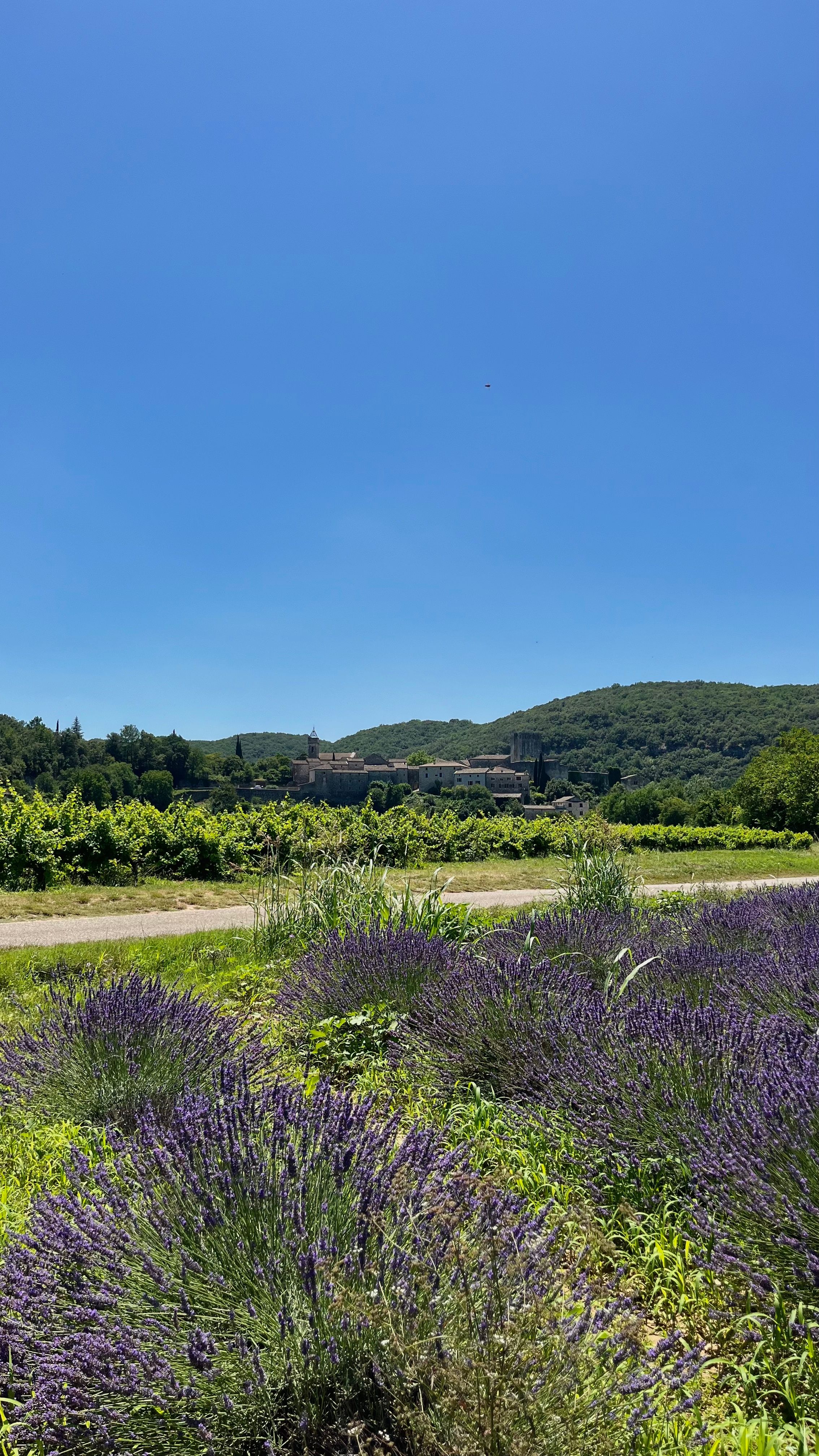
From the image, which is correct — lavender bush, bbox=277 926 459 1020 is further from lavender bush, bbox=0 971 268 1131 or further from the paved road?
the paved road

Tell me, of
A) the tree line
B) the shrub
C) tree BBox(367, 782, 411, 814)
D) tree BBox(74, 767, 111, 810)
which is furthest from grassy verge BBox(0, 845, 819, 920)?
tree BBox(367, 782, 411, 814)

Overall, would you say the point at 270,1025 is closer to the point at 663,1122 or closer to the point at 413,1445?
the point at 663,1122

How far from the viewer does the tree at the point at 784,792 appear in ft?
89.3

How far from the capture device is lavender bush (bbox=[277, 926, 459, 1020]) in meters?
4.32

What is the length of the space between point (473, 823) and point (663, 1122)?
15.3 metres

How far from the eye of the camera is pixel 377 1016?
13.6ft

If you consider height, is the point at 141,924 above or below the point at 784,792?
below

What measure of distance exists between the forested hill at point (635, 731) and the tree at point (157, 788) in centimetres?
4335

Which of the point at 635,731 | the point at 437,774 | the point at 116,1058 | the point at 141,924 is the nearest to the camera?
the point at 116,1058

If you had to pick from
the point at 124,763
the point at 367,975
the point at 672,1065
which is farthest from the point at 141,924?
the point at 124,763

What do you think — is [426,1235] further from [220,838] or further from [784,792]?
[784,792]

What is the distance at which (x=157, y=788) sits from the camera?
4500cm

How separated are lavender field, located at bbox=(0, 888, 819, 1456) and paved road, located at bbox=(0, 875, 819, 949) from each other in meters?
4.58

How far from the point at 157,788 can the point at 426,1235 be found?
46002 millimetres
